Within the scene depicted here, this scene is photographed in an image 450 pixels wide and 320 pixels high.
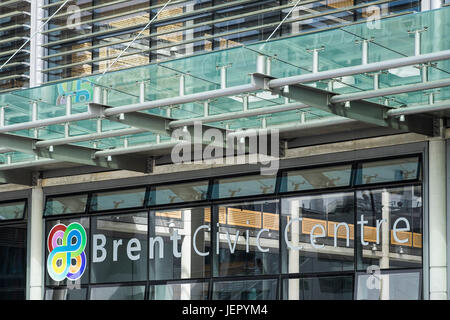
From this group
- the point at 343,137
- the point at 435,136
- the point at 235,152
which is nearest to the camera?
the point at 435,136

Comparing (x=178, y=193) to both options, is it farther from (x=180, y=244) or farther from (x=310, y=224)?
(x=310, y=224)

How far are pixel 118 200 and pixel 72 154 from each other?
5.83ft

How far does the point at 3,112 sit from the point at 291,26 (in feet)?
17.2

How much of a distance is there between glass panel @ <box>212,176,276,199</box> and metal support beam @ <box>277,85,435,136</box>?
293 centimetres

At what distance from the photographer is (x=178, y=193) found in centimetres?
1925

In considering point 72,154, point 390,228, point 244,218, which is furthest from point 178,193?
point 390,228

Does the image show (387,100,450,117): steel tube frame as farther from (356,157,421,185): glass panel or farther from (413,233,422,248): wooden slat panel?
(413,233,422,248): wooden slat panel

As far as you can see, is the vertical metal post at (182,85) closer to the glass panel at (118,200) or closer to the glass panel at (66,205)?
the glass panel at (118,200)

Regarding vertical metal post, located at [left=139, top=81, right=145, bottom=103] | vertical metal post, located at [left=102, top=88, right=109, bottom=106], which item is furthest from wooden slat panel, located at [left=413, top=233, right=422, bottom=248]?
vertical metal post, located at [left=102, top=88, right=109, bottom=106]

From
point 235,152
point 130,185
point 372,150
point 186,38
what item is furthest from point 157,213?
point 372,150

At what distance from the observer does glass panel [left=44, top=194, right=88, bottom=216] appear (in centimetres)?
2062

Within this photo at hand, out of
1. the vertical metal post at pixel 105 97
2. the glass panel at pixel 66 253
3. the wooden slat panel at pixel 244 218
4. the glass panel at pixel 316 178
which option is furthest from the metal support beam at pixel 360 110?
the glass panel at pixel 66 253

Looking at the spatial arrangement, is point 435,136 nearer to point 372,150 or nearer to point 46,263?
point 372,150

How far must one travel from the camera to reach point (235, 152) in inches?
725
